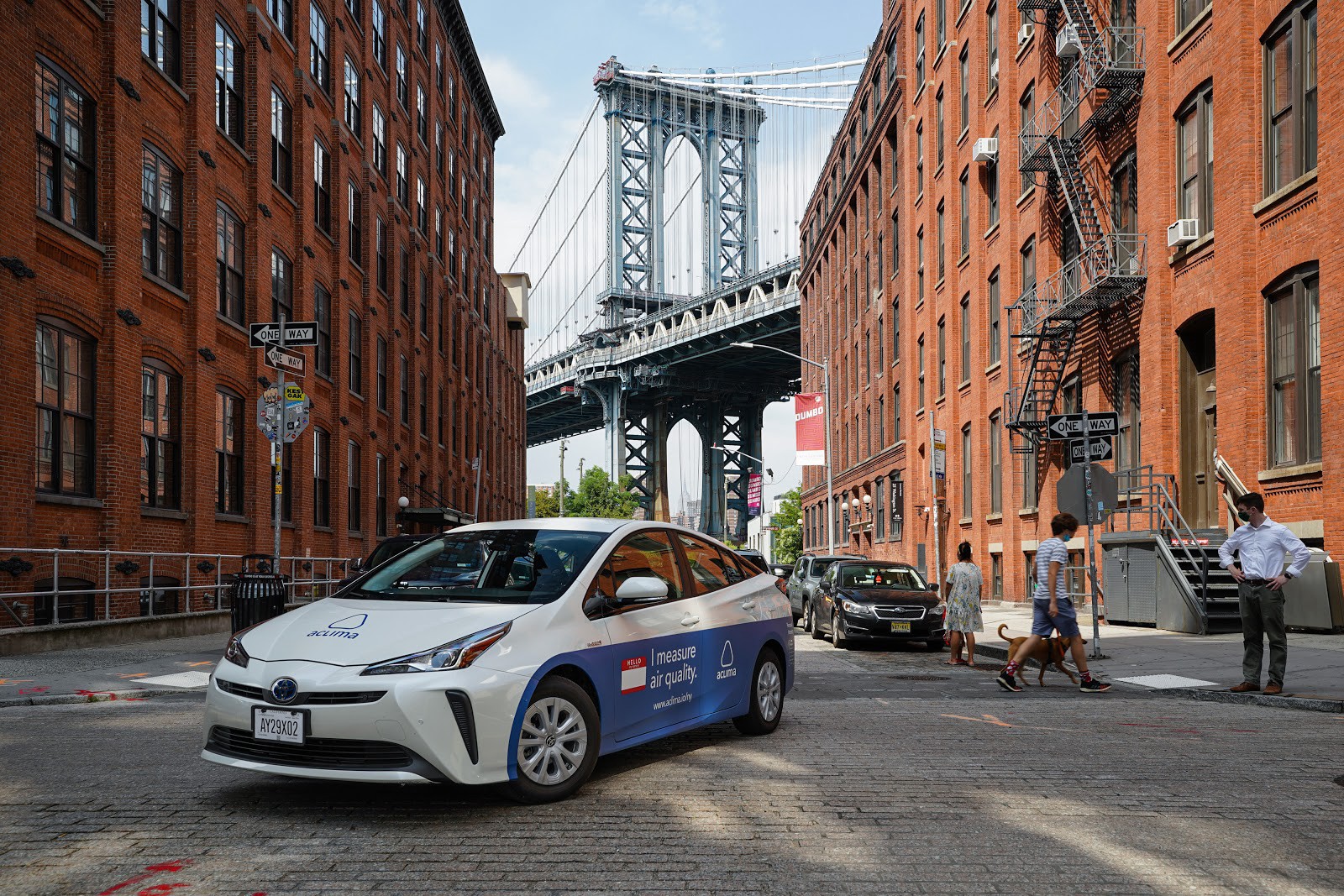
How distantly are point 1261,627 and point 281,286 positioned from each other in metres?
20.6

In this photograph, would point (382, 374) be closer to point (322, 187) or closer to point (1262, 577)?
point (322, 187)

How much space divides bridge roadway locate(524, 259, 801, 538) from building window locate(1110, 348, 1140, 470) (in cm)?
4916

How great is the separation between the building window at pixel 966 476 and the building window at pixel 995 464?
1.85 meters

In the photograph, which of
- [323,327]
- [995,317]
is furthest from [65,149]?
[995,317]

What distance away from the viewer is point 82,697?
1055cm

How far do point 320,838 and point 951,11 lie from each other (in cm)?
3703

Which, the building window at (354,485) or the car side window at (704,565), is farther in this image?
the building window at (354,485)

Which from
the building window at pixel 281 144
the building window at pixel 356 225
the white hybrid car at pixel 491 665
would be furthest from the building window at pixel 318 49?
the white hybrid car at pixel 491 665

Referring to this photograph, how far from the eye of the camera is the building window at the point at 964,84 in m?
35.5

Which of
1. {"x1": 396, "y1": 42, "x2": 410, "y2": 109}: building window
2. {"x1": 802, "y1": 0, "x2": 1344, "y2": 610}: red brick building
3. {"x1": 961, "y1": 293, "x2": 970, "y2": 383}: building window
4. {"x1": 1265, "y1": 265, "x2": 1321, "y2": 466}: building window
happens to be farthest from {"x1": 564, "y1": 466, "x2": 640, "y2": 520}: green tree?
{"x1": 1265, "y1": 265, "x2": 1321, "y2": 466}: building window

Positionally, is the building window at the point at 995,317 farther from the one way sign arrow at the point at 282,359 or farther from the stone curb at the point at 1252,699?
the one way sign arrow at the point at 282,359

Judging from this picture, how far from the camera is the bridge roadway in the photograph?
258ft

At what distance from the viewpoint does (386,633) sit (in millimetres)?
5934

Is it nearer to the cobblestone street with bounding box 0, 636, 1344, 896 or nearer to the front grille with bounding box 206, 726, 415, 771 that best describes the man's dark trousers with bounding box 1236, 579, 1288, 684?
the cobblestone street with bounding box 0, 636, 1344, 896
